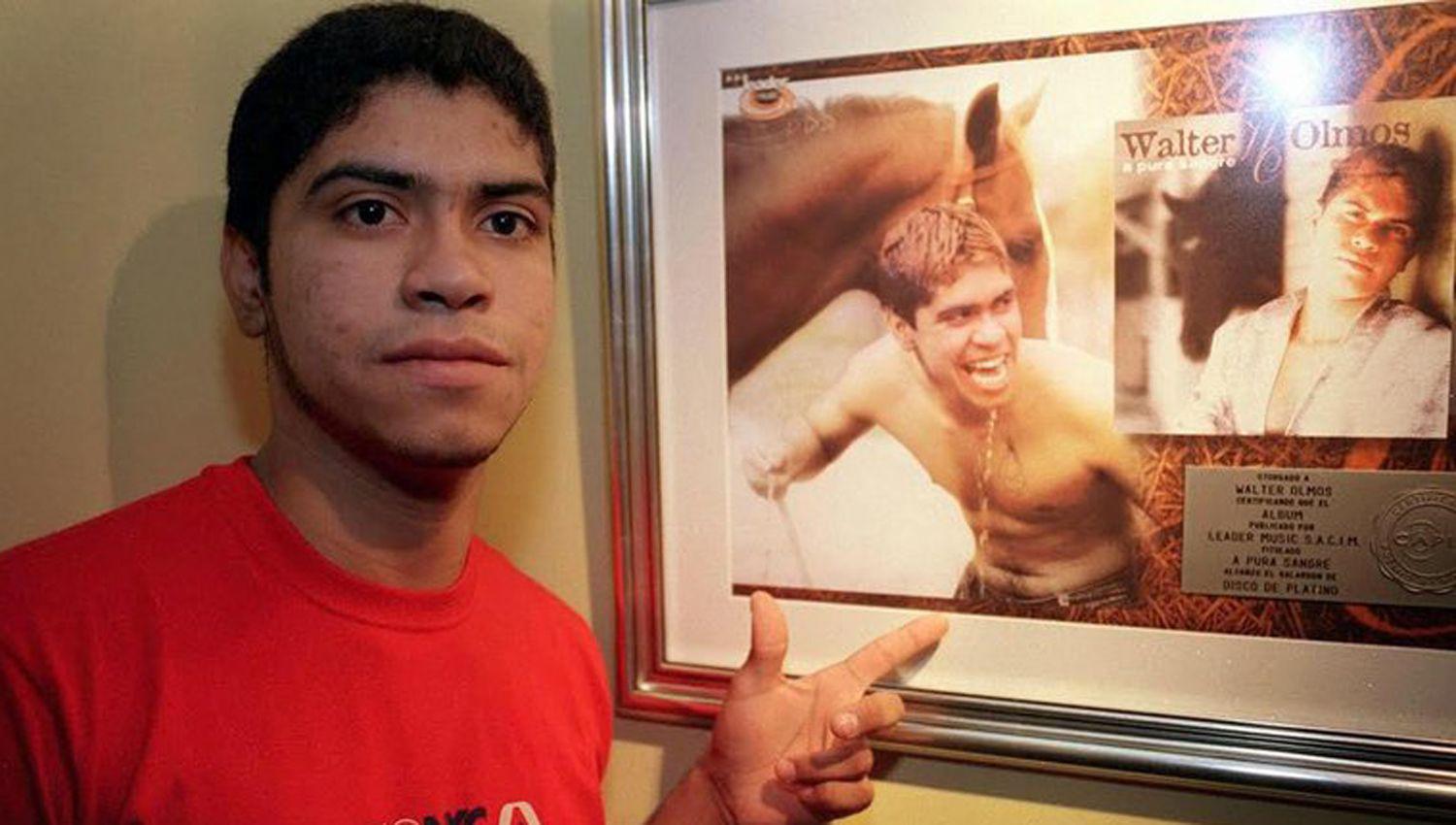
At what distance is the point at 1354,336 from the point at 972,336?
27cm

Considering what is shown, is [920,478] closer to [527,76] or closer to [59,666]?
[527,76]

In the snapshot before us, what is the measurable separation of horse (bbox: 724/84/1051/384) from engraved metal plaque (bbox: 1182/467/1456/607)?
0.63 ft

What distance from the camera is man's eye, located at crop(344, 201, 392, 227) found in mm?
775

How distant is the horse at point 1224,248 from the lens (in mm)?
780

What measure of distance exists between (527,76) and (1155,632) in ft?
2.15

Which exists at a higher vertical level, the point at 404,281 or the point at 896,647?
the point at 404,281

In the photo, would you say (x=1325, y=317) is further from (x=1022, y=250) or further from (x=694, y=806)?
(x=694, y=806)

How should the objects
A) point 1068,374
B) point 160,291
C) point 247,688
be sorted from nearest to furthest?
point 247,688, point 1068,374, point 160,291

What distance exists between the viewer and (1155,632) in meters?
0.83

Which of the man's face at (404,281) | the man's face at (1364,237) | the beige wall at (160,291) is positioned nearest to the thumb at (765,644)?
the beige wall at (160,291)

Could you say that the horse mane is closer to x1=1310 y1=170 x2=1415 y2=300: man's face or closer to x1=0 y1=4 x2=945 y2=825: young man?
x1=0 y1=4 x2=945 y2=825: young man

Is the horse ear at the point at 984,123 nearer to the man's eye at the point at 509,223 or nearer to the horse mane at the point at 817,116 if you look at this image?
the horse mane at the point at 817,116

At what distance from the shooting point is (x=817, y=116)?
90 centimetres

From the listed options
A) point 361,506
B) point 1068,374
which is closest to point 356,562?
point 361,506
